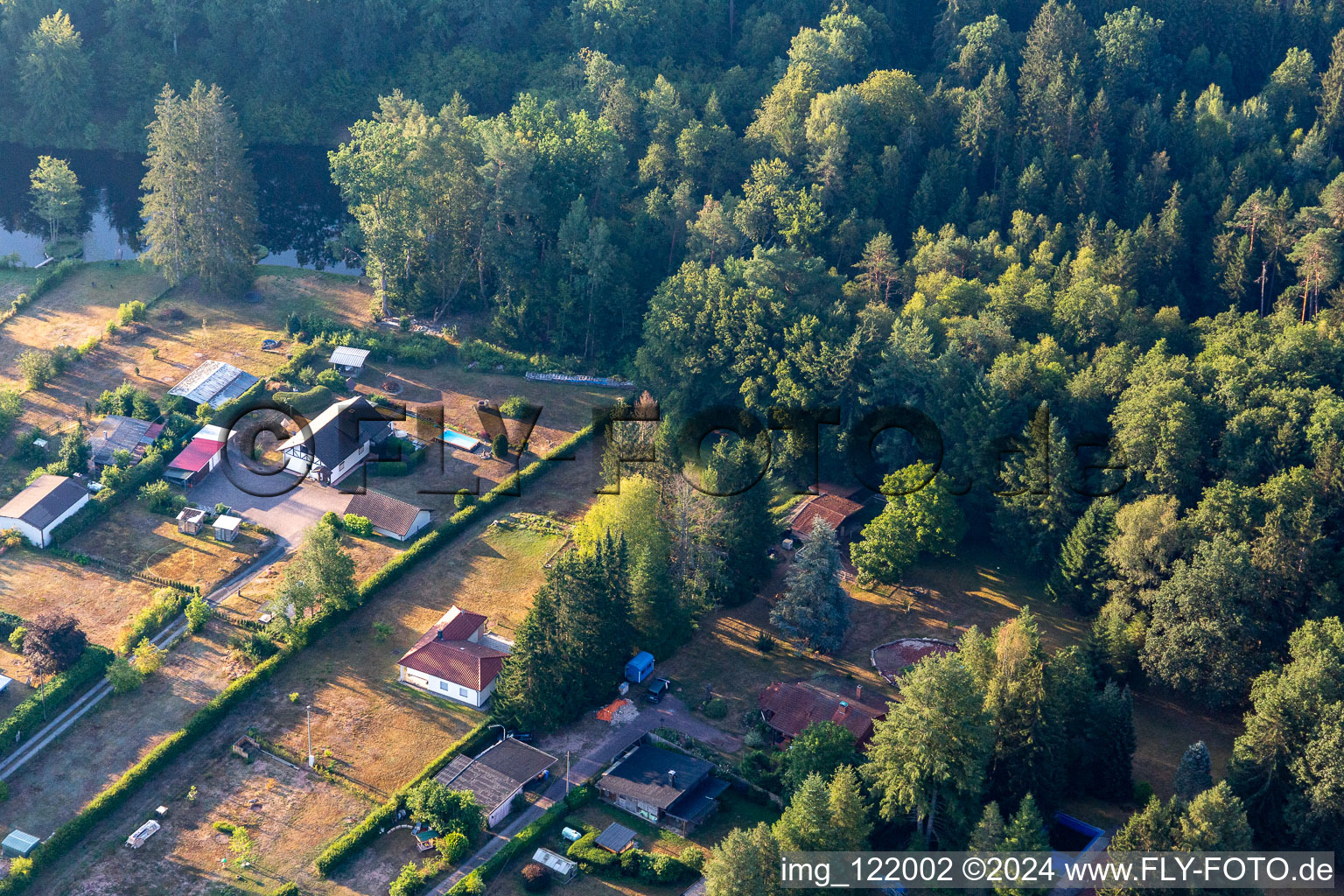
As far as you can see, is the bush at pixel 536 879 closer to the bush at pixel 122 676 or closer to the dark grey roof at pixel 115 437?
the bush at pixel 122 676

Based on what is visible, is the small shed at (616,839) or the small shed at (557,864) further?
the small shed at (616,839)

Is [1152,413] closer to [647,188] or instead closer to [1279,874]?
[1279,874]

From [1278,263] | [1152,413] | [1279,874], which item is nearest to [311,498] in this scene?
[1152,413]

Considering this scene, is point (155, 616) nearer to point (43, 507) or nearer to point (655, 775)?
point (43, 507)

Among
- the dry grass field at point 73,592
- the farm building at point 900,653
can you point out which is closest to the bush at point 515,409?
the dry grass field at point 73,592

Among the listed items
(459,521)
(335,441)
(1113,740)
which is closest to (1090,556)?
(1113,740)

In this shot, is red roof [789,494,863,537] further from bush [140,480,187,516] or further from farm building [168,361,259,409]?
farm building [168,361,259,409]

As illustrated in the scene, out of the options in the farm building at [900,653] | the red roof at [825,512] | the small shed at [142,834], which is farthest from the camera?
the red roof at [825,512]
